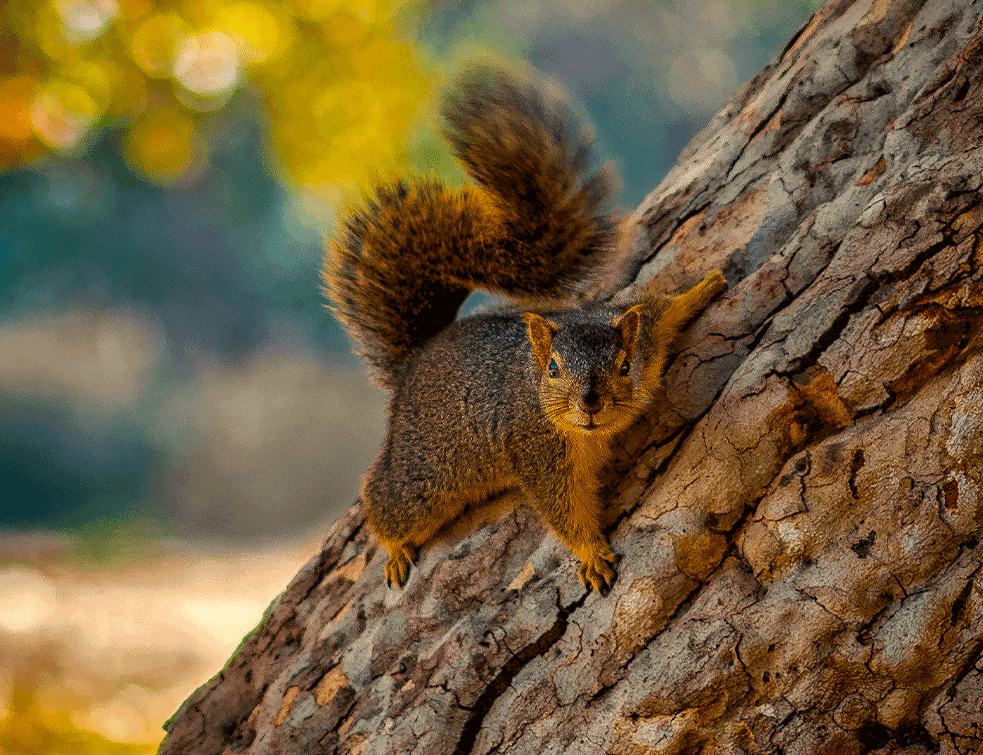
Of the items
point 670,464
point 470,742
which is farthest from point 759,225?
point 470,742

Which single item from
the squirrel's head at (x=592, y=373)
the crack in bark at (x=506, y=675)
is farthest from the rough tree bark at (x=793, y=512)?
the squirrel's head at (x=592, y=373)

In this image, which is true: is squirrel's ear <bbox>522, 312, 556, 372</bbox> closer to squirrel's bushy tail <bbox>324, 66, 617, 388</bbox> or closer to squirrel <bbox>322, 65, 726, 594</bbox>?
squirrel <bbox>322, 65, 726, 594</bbox>

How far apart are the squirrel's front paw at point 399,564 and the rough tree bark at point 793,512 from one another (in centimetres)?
9

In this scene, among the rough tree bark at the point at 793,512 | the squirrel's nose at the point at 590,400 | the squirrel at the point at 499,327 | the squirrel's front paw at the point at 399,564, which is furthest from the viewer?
the squirrel's front paw at the point at 399,564

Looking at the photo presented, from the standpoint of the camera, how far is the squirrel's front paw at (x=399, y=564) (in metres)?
1.58

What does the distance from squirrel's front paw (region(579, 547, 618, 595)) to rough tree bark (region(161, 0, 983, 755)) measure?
0.07 ft

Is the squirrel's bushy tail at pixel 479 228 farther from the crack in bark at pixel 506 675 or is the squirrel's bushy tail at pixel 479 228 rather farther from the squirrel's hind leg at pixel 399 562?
the crack in bark at pixel 506 675

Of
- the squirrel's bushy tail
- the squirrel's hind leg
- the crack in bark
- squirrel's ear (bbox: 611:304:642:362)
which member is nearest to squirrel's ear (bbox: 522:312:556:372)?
squirrel's ear (bbox: 611:304:642:362)

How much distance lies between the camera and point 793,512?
1.07 metres

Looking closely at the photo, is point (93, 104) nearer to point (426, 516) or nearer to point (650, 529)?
point (426, 516)

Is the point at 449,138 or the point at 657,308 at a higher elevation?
the point at 449,138

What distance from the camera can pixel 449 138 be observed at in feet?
4.56

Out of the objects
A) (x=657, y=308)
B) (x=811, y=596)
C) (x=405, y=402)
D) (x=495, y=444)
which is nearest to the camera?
(x=811, y=596)

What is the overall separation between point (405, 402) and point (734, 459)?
2.58 ft
